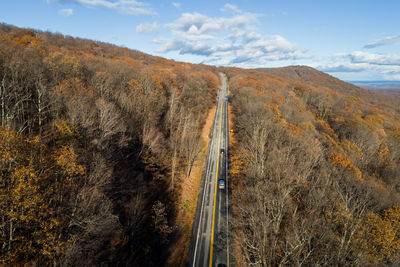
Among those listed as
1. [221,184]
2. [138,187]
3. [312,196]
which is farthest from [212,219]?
[312,196]

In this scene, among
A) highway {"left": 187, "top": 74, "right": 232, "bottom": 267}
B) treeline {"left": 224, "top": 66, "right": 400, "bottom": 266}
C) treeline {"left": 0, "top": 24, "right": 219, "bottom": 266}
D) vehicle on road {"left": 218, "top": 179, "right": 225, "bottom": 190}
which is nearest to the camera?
treeline {"left": 0, "top": 24, "right": 219, "bottom": 266}

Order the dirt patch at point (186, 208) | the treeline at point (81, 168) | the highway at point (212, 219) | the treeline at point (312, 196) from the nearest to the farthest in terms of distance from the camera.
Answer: the treeline at point (81, 168) < the treeline at point (312, 196) < the highway at point (212, 219) < the dirt patch at point (186, 208)

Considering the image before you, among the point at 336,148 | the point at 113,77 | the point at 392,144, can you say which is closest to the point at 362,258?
the point at 336,148

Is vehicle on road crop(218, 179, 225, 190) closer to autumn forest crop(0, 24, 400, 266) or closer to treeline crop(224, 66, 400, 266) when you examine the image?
treeline crop(224, 66, 400, 266)

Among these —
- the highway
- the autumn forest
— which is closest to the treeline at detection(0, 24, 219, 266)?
the autumn forest

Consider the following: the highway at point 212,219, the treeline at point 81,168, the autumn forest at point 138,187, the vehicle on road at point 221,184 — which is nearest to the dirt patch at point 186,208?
the autumn forest at point 138,187

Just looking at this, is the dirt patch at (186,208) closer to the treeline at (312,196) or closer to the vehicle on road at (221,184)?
the vehicle on road at (221,184)

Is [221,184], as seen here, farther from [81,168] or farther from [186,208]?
[81,168]
